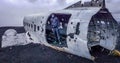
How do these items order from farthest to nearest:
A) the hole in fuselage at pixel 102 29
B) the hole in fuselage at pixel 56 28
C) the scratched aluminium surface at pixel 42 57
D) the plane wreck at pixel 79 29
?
the hole in fuselage at pixel 56 28
the scratched aluminium surface at pixel 42 57
the hole in fuselage at pixel 102 29
the plane wreck at pixel 79 29

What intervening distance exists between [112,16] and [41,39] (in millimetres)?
9418

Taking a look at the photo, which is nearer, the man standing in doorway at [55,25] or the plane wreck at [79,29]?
the plane wreck at [79,29]

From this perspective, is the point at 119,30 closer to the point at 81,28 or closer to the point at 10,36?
the point at 81,28

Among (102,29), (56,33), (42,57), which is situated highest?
(102,29)

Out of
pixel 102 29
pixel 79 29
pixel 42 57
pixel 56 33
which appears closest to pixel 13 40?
pixel 56 33

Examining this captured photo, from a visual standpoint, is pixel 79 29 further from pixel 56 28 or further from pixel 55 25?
pixel 55 25

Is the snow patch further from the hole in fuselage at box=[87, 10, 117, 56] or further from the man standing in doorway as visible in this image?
the hole in fuselage at box=[87, 10, 117, 56]

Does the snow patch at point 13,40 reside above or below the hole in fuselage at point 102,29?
below

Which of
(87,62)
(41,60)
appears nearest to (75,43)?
(87,62)

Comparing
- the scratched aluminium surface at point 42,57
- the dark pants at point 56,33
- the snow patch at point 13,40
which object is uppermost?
the dark pants at point 56,33

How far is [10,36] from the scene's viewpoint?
3825cm

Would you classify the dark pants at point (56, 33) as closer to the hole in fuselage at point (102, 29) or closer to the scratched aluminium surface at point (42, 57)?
the scratched aluminium surface at point (42, 57)

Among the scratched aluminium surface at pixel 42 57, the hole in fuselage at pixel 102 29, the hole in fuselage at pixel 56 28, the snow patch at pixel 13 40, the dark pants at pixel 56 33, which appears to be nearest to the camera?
the hole in fuselage at pixel 102 29

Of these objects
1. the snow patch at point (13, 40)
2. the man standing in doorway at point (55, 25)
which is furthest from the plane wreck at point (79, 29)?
the snow patch at point (13, 40)
